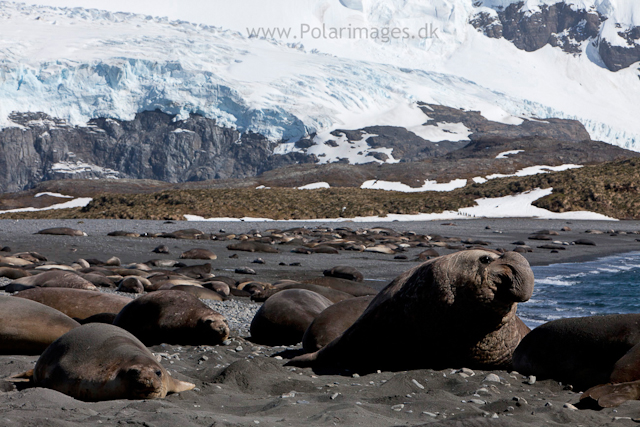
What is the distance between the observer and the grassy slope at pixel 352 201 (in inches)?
1517

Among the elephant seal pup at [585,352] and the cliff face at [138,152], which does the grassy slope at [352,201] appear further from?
the cliff face at [138,152]

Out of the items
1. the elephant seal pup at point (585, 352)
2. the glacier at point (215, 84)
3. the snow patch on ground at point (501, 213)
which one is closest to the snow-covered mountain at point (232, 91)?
the glacier at point (215, 84)

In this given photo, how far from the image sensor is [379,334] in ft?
15.1

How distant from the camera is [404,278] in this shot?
4621 millimetres

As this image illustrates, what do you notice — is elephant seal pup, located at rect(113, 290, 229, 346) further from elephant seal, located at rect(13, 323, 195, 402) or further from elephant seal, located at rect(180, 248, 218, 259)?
elephant seal, located at rect(180, 248, 218, 259)

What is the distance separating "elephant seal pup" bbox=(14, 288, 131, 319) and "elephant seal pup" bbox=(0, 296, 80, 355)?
1.34 m

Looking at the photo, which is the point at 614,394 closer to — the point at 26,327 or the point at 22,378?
the point at 22,378

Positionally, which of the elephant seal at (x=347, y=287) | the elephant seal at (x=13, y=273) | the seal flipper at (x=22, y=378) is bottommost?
the elephant seal at (x=13, y=273)

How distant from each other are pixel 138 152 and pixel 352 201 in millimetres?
133970

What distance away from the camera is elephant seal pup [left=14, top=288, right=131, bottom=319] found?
609cm

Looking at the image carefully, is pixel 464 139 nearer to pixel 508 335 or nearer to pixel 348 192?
pixel 348 192

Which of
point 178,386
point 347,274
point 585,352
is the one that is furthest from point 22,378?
point 347,274

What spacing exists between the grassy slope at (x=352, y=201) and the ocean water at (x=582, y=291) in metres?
25.4

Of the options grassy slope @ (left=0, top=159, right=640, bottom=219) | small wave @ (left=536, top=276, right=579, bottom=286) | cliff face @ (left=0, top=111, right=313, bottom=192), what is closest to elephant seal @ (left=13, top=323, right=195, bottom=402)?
small wave @ (left=536, top=276, right=579, bottom=286)
